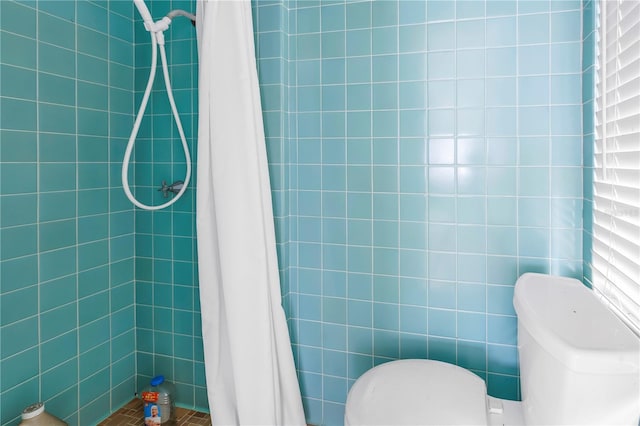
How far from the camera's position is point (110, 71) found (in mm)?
1672

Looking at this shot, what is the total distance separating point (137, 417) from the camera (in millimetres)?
1686

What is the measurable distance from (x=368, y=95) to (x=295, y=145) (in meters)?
0.33

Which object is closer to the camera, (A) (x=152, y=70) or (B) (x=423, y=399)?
(B) (x=423, y=399)

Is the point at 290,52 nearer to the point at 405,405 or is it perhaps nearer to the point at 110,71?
the point at 110,71

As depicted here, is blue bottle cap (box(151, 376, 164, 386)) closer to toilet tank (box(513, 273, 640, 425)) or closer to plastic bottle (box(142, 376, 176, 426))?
plastic bottle (box(142, 376, 176, 426))

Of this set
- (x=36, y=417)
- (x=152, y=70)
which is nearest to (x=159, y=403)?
(x=36, y=417)

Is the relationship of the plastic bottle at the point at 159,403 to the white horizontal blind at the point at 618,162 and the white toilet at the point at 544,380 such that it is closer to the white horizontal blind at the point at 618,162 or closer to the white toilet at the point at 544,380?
the white toilet at the point at 544,380

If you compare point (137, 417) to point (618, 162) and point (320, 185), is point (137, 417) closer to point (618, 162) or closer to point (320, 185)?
point (320, 185)

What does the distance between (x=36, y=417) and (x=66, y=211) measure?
2.16ft

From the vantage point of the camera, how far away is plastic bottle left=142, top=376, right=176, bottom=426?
1620 mm

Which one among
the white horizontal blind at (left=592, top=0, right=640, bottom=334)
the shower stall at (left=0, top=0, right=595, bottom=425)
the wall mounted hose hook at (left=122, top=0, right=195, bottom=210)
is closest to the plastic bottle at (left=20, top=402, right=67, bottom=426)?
the shower stall at (left=0, top=0, right=595, bottom=425)

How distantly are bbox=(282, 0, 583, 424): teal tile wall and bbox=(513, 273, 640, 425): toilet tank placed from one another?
1.32 ft

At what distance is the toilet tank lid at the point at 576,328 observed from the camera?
30.3 inches

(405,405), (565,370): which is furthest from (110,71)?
(565,370)
